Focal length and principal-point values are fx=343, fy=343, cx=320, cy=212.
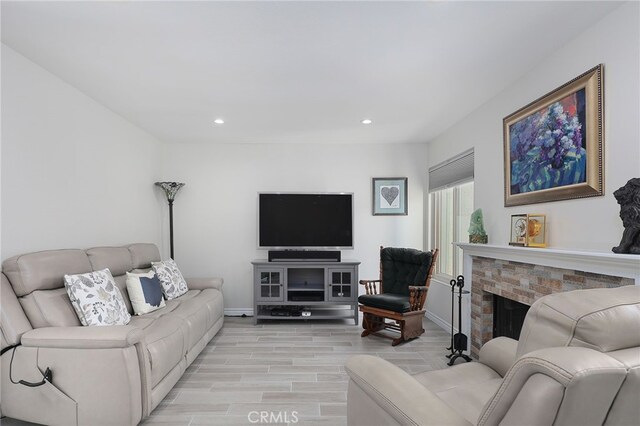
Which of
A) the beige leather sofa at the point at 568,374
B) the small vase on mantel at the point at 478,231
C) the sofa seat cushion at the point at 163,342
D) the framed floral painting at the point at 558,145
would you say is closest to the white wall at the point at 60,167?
the sofa seat cushion at the point at 163,342

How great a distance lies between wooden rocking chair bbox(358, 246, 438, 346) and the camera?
12.2ft

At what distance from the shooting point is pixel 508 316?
9.60 feet

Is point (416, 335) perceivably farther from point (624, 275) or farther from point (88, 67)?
point (88, 67)

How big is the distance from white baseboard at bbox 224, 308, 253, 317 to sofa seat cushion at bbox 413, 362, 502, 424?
350 centimetres

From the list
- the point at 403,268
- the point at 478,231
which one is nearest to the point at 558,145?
the point at 478,231

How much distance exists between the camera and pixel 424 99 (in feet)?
10.6

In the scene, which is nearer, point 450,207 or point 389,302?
point 389,302

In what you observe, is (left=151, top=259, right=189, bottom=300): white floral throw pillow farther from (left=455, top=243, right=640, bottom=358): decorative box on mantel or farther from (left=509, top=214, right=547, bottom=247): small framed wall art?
(left=509, top=214, right=547, bottom=247): small framed wall art

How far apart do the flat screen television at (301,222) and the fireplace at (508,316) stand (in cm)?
214

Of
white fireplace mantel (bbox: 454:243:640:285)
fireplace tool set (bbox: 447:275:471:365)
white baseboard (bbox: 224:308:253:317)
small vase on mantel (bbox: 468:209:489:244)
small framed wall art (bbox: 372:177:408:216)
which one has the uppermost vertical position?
small framed wall art (bbox: 372:177:408:216)

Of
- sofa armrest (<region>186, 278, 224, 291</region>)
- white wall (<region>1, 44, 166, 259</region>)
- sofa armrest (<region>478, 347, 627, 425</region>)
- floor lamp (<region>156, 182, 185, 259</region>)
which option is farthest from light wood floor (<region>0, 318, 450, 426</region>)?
sofa armrest (<region>478, 347, 627, 425</region>)

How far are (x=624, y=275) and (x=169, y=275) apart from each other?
12.1 ft

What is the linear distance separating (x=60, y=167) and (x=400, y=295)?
3595 mm

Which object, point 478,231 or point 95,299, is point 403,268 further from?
point 95,299
